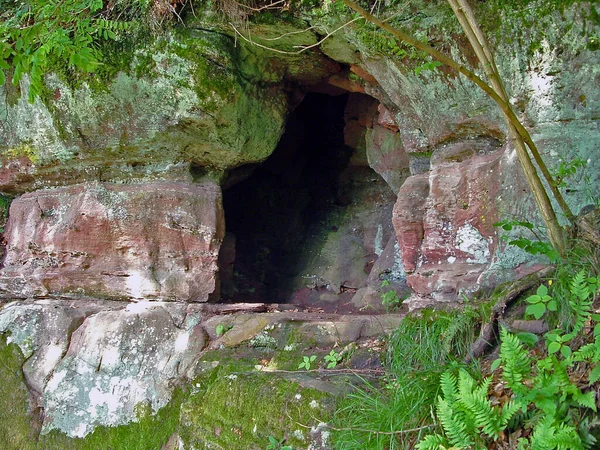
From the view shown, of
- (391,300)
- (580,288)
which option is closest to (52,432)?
(391,300)

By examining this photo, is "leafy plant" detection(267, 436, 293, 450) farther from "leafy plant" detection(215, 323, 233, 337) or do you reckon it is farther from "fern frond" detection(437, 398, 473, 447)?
"leafy plant" detection(215, 323, 233, 337)

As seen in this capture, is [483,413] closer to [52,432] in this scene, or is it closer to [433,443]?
[433,443]

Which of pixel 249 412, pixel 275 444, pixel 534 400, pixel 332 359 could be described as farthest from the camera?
pixel 332 359

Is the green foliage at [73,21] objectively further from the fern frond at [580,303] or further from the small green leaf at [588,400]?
the small green leaf at [588,400]

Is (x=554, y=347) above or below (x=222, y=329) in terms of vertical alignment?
above

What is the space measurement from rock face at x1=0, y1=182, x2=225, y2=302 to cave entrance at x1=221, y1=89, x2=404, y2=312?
69 centimetres

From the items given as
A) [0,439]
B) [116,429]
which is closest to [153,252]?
[116,429]

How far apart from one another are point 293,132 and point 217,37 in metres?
2.41

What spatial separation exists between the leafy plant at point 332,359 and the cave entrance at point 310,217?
1964mm

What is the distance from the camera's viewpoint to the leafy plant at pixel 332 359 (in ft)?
11.4

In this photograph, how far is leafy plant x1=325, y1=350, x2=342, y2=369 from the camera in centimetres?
348

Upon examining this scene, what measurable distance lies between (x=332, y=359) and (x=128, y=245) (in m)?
2.31

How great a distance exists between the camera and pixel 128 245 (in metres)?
4.91

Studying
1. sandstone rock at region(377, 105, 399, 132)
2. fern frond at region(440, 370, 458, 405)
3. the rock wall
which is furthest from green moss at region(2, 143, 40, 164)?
fern frond at region(440, 370, 458, 405)
